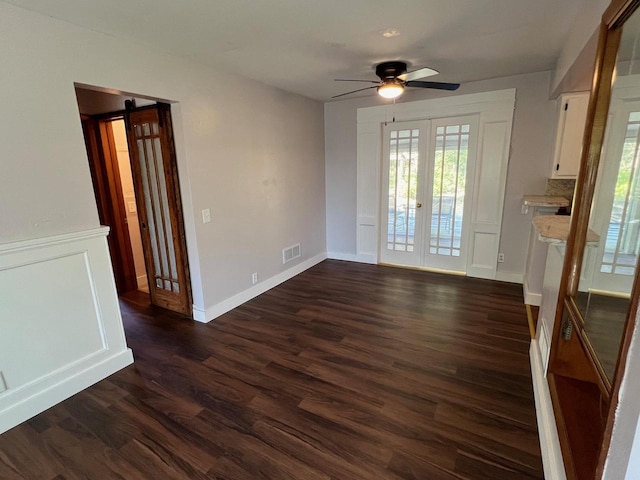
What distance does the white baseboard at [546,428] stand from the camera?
1503mm

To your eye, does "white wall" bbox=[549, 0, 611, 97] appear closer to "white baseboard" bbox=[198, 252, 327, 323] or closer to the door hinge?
the door hinge

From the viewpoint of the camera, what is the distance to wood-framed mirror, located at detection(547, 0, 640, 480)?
4.17 feet

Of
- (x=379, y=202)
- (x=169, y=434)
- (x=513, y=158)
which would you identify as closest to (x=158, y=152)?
(x=169, y=434)

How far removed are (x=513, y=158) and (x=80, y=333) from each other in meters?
4.84

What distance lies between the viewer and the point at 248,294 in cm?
385

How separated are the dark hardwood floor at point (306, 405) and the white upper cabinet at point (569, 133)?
1.62 metres

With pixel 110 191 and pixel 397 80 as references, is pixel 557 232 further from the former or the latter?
pixel 110 191

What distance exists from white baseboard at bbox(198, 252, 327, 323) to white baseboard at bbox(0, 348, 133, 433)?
31.6 inches

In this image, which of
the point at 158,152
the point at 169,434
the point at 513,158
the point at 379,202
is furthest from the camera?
the point at 379,202

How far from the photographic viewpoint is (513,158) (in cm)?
388

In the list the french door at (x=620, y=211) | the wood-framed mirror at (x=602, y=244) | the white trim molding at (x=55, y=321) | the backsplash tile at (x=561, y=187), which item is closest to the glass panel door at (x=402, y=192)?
the backsplash tile at (x=561, y=187)

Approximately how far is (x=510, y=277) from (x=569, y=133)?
6.24 ft

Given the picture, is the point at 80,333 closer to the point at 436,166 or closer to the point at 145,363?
the point at 145,363

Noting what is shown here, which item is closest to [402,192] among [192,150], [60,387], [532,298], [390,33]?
[532,298]
